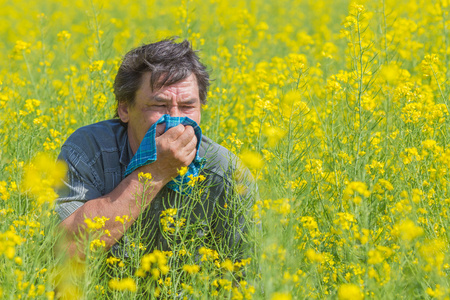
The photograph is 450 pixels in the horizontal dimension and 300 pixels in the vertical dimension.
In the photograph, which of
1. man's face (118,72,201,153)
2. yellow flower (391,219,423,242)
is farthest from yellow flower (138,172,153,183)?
yellow flower (391,219,423,242)

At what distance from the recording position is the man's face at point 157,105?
9.85 feet

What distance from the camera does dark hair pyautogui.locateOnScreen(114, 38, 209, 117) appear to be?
3.08 metres

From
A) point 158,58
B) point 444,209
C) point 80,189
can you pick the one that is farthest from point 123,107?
point 444,209

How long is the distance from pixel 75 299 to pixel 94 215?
0.42m

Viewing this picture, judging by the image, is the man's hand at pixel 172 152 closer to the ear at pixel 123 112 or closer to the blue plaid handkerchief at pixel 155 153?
the blue plaid handkerchief at pixel 155 153

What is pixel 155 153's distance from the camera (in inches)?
107

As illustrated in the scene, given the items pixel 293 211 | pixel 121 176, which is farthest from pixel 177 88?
pixel 293 211

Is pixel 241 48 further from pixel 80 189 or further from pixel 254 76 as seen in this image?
pixel 80 189

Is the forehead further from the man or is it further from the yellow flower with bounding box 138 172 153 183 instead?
the yellow flower with bounding box 138 172 153 183

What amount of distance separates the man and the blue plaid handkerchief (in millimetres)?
29

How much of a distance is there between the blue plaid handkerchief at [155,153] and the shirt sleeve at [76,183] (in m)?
0.19

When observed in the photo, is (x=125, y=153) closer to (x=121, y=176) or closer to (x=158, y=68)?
(x=121, y=176)

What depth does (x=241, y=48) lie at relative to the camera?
215 inches

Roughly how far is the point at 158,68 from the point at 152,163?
0.61 meters
